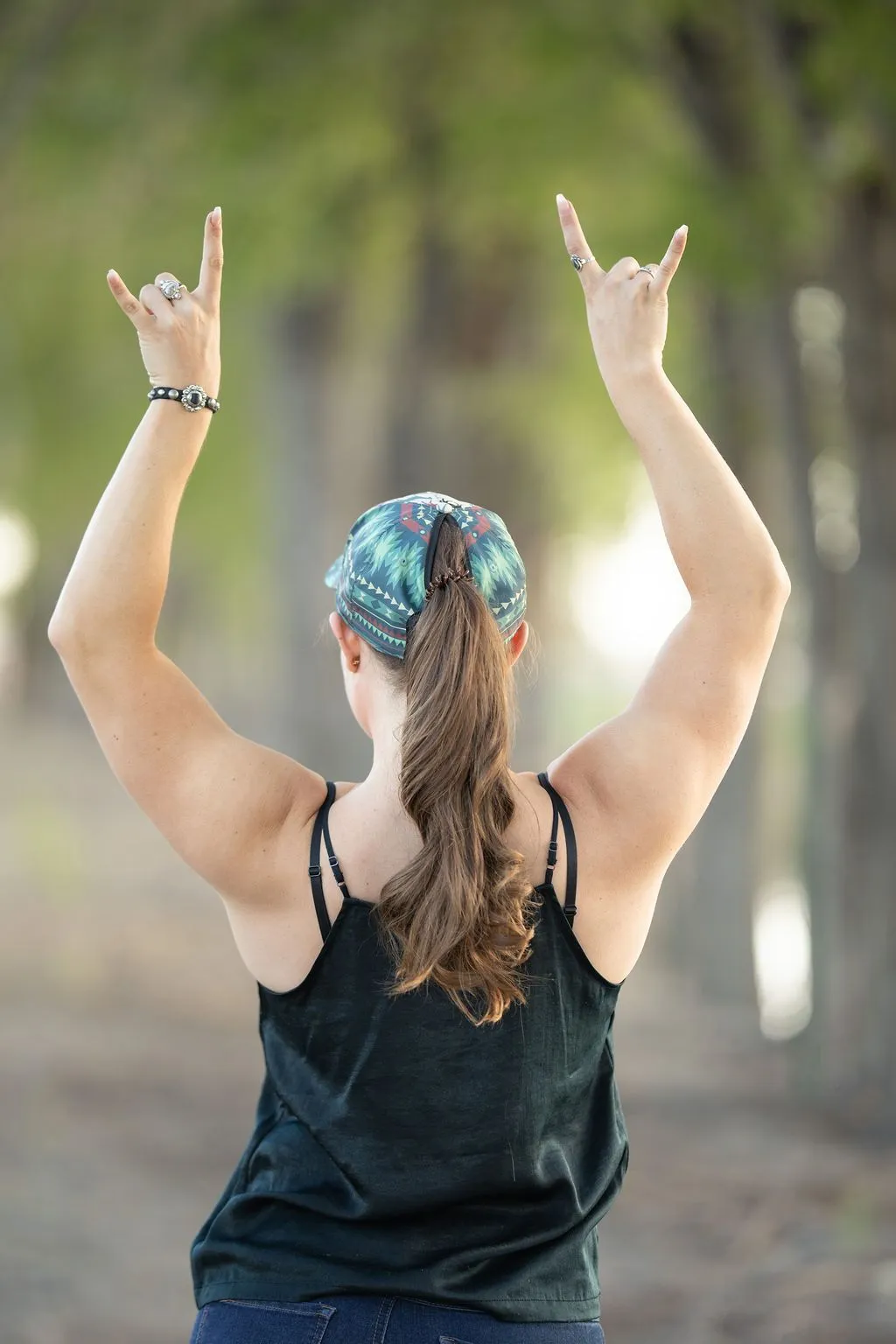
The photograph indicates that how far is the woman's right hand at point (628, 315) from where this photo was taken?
7.29ft

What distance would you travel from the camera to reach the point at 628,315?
223cm

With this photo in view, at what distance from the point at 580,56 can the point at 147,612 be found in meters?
Result: 6.73

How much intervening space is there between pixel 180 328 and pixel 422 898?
0.86m

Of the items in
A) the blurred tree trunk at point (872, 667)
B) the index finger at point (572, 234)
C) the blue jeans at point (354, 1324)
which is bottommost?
the blue jeans at point (354, 1324)

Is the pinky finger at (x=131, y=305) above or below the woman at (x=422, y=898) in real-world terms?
above

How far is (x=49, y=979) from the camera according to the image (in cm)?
1110

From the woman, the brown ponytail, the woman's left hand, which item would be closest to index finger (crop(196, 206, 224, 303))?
the woman's left hand

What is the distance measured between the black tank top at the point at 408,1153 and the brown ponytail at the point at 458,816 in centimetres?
4

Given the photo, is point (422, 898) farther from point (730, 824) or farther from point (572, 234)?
point (730, 824)

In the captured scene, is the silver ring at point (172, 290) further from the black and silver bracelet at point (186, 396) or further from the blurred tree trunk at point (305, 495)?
the blurred tree trunk at point (305, 495)

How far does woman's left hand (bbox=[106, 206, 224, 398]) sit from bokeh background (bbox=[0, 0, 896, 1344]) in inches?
25.8

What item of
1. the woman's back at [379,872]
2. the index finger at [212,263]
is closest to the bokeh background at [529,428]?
the woman's back at [379,872]

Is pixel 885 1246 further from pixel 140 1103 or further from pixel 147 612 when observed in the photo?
pixel 147 612

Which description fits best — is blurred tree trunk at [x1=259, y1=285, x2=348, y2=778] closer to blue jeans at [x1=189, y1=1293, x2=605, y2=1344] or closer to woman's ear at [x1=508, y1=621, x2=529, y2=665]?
woman's ear at [x1=508, y1=621, x2=529, y2=665]
